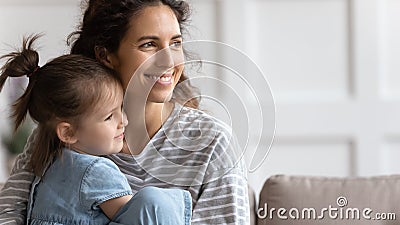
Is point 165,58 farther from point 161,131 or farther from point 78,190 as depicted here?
point 78,190

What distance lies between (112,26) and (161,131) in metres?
0.26

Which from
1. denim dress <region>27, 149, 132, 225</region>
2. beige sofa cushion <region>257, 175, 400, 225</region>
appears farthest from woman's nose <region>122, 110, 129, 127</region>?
beige sofa cushion <region>257, 175, 400, 225</region>

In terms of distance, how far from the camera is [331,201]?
79.0 inches

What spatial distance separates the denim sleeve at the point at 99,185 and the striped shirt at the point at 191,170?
0.17 metres

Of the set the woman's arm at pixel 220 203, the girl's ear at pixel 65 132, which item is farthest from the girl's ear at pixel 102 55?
the woman's arm at pixel 220 203

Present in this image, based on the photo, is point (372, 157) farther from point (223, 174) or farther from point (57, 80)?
point (57, 80)

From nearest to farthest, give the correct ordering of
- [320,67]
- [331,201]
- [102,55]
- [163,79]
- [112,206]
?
[112,206] → [163,79] → [102,55] → [331,201] → [320,67]

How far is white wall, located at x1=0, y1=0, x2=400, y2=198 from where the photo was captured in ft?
10.4

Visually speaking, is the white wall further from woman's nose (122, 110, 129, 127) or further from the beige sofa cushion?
woman's nose (122, 110, 129, 127)

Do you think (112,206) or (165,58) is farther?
(165,58)

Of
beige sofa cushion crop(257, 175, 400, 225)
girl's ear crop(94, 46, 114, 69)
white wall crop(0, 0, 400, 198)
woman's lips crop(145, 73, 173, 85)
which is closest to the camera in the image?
woman's lips crop(145, 73, 173, 85)

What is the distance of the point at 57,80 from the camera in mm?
1663

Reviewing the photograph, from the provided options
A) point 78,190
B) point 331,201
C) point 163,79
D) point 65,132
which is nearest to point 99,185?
point 78,190

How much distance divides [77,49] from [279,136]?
1.45m
